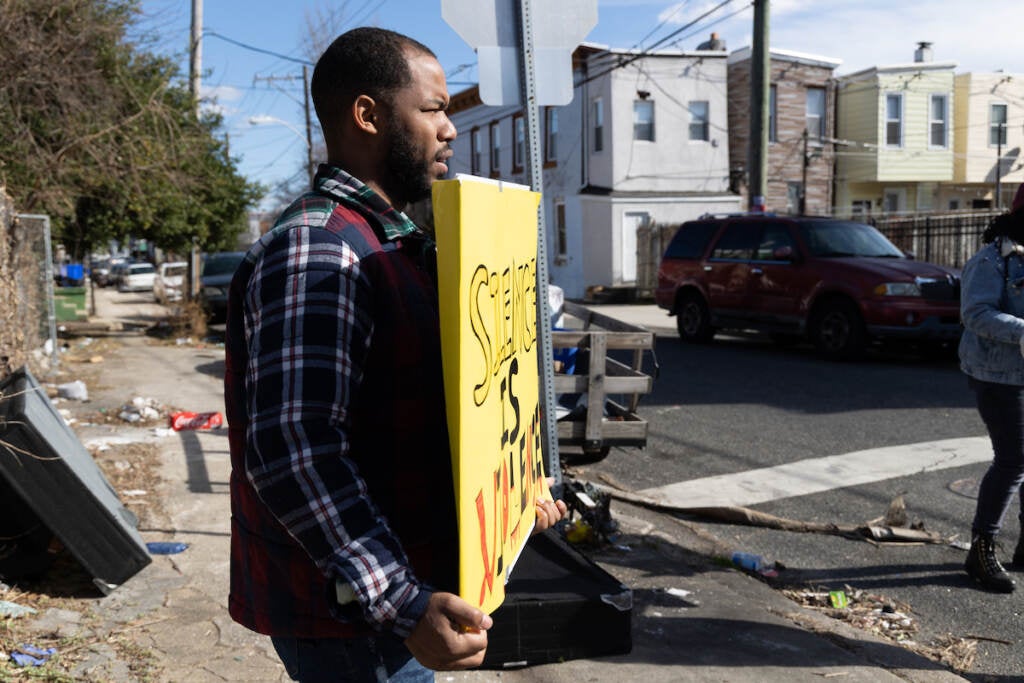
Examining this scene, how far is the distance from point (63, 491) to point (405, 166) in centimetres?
306

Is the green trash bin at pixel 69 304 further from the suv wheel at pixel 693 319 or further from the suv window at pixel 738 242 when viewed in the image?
the suv window at pixel 738 242

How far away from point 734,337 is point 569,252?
16.0 meters

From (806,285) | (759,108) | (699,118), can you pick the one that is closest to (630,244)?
(699,118)

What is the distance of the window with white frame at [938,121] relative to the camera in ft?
111

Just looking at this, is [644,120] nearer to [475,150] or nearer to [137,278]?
[475,150]

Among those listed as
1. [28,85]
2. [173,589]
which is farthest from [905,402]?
[28,85]

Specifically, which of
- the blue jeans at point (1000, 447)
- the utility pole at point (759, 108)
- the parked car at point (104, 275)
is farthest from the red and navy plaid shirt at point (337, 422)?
the parked car at point (104, 275)

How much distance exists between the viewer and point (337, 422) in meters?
1.55

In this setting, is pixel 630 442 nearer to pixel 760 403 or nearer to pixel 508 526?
pixel 508 526

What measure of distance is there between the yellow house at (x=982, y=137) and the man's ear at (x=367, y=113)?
1466 inches

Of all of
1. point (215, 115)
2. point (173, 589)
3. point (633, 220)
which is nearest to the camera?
point (173, 589)

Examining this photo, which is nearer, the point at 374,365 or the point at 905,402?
the point at 374,365

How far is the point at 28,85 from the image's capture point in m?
12.4

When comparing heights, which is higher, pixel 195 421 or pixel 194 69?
pixel 194 69
